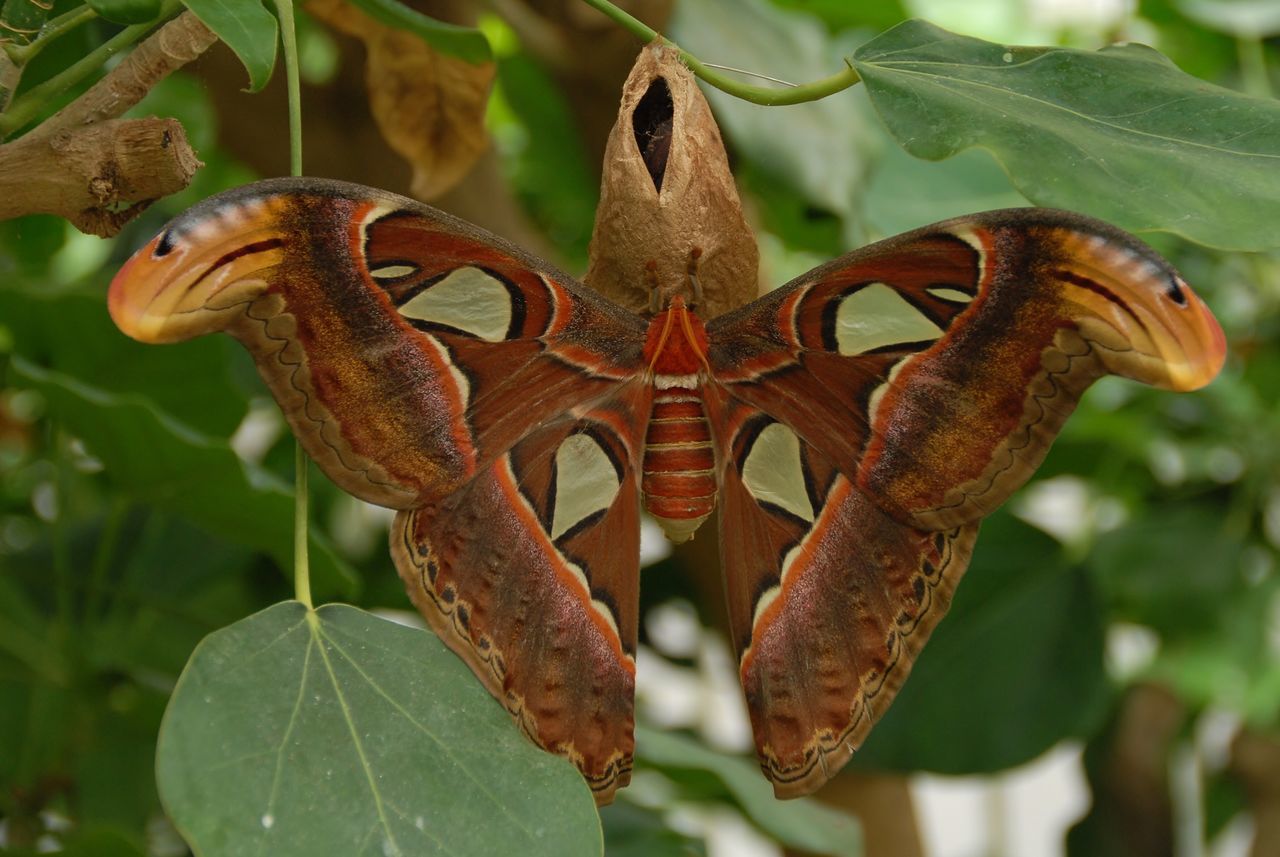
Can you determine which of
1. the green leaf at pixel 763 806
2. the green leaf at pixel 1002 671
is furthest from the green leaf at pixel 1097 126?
the green leaf at pixel 1002 671

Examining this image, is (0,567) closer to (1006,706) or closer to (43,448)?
(43,448)

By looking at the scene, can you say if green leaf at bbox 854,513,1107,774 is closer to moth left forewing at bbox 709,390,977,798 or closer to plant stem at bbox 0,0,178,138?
moth left forewing at bbox 709,390,977,798

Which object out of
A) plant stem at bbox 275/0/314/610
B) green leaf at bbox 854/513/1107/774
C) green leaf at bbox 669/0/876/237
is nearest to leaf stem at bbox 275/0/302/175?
plant stem at bbox 275/0/314/610

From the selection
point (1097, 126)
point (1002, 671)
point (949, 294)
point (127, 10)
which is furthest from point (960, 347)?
point (1002, 671)

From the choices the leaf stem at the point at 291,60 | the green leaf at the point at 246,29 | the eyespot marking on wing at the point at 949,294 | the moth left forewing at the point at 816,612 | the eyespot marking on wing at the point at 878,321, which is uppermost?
the green leaf at the point at 246,29

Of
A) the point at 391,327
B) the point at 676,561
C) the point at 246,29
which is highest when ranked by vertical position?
the point at 246,29

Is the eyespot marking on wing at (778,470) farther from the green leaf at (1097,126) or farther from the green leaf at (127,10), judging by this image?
the green leaf at (127,10)

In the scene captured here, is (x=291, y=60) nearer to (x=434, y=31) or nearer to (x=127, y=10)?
(x=127, y=10)
